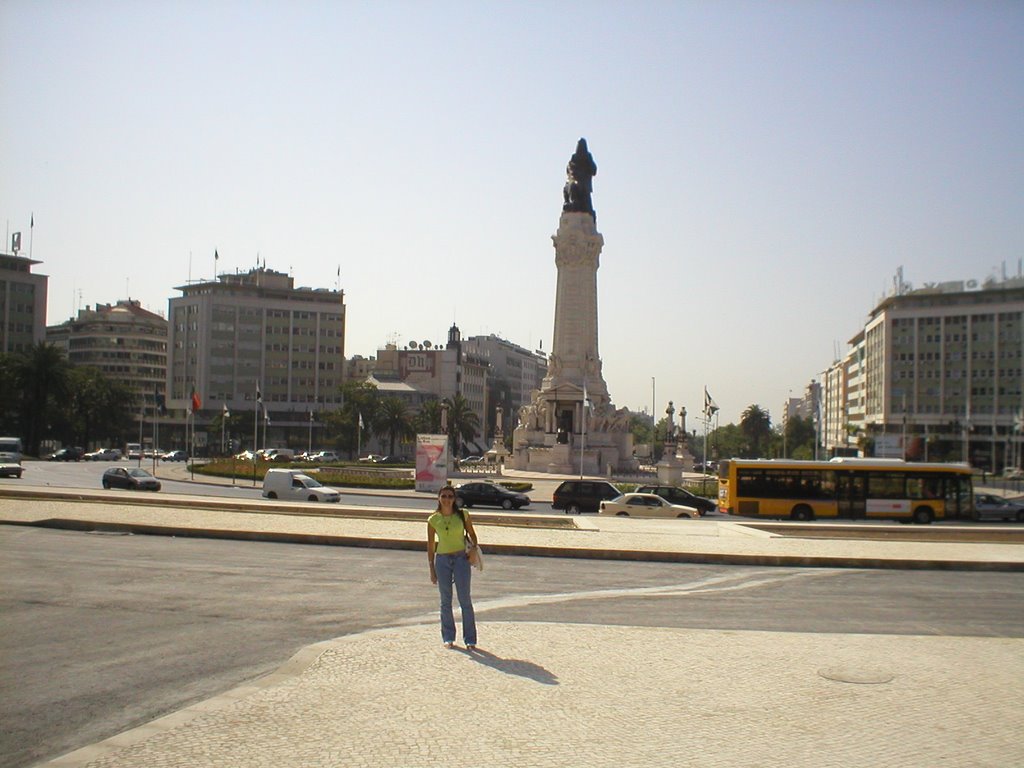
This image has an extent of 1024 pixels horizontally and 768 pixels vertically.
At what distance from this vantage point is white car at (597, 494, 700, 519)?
38562 millimetres

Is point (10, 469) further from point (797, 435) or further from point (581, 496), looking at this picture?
point (797, 435)

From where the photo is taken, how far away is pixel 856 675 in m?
10.6

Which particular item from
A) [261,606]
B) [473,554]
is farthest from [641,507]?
[473,554]

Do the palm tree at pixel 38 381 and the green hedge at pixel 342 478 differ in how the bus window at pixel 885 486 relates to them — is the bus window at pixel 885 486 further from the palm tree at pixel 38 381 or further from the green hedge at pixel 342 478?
the palm tree at pixel 38 381

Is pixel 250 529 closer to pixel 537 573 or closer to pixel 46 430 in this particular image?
pixel 537 573

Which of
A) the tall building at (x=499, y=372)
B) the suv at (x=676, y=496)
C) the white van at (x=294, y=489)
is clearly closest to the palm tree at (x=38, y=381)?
the white van at (x=294, y=489)

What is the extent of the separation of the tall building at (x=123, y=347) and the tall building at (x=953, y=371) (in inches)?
3814

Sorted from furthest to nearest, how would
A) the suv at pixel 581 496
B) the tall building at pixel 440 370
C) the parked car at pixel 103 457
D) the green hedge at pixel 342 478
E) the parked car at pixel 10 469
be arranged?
the tall building at pixel 440 370, the parked car at pixel 103 457, the green hedge at pixel 342 478, the parked car at pixel 10 469, the suv at pixel 581 496

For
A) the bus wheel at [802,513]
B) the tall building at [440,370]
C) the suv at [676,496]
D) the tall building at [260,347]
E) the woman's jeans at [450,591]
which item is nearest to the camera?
the woman's jeans at [450,591]

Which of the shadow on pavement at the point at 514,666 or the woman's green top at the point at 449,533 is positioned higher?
the woman's green top at the point at 449,533

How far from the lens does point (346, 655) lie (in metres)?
10.8

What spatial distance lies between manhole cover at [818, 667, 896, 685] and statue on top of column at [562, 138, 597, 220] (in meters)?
78.7

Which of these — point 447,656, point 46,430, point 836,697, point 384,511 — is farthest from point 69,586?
point 46,430

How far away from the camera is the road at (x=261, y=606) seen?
9555mm
